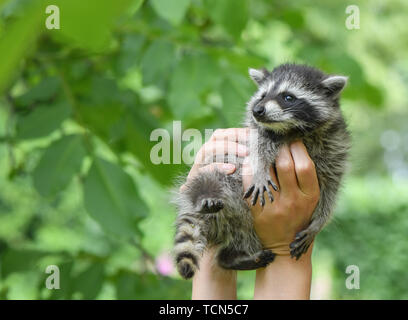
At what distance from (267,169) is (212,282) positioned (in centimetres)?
60

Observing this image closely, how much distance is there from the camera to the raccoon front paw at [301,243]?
7.09 feet

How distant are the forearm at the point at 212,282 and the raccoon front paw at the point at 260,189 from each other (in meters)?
0.39

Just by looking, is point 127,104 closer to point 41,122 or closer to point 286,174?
point 41,122

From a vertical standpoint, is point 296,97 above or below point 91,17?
above

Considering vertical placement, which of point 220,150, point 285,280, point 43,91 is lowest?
point 285,280

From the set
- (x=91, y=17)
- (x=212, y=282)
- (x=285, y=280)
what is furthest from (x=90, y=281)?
(x=91, y=17)

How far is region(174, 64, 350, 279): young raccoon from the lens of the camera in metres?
2.18

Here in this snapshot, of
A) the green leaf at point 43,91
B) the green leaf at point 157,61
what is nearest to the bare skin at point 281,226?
the green leaf at point 157,61

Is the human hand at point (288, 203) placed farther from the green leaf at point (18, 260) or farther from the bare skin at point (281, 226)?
the green leaf at point (18, 260)

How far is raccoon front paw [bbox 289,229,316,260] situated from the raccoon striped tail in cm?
41

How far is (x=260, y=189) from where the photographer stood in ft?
7.09

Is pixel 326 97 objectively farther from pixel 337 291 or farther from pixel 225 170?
pixel 337 291

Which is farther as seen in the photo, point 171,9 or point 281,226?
point 281,226
